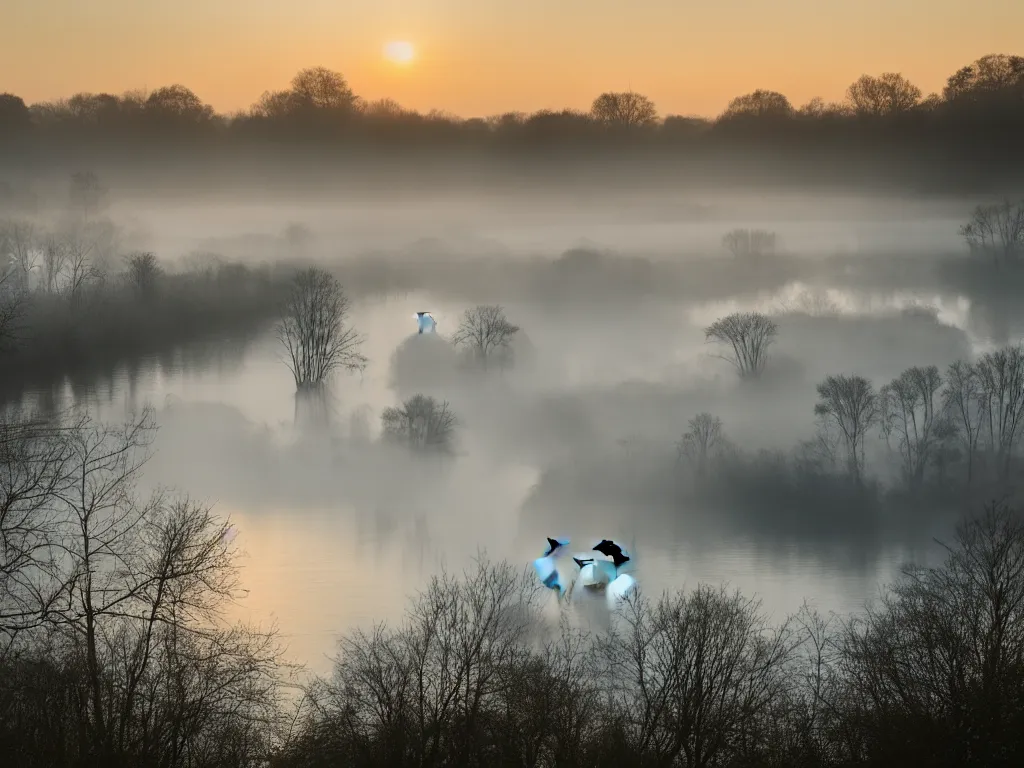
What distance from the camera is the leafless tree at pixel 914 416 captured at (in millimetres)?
52250

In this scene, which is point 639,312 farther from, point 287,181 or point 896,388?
point 287,181

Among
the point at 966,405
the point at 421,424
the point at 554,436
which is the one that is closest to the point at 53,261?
the point at 421,424

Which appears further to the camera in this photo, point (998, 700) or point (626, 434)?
Result: point (626, 434)

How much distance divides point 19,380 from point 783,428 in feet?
118

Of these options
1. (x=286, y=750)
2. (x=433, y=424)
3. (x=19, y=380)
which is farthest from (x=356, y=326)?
(x=286, y=750)

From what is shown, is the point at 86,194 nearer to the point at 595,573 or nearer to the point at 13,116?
the point at 13,116

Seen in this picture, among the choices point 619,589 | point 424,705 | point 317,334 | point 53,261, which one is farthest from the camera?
point 317,334

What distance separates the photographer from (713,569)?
44.2 m

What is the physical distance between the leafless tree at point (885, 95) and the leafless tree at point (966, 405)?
44.3ft

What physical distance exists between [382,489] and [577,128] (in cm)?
2088

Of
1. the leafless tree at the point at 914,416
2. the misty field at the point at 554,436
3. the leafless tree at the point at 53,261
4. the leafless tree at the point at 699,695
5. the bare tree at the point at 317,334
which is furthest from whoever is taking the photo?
the bare tree at the point at 317,334

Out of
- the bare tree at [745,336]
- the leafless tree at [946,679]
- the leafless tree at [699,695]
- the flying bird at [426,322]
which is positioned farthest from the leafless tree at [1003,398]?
the leafless tree at [699,695]

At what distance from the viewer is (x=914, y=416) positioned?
5441 cm

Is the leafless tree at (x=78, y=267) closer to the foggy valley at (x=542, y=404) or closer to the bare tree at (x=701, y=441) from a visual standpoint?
the foggy valley at (x=542, y=404)
